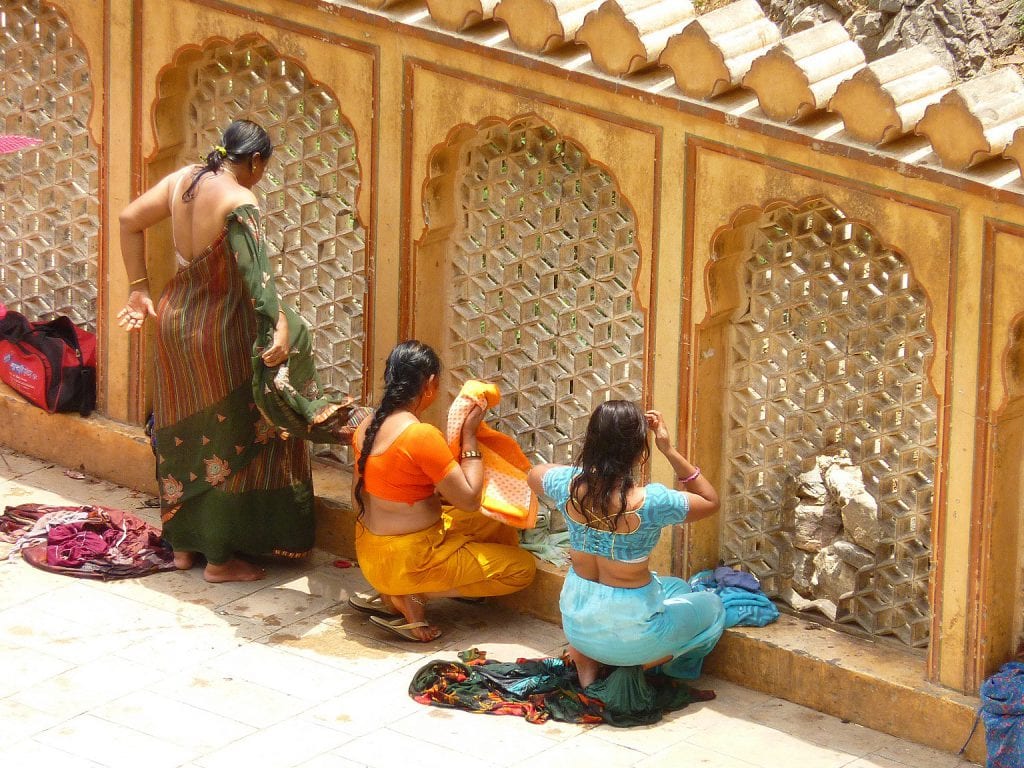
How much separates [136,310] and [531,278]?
1628mm

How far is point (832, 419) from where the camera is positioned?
7203mm

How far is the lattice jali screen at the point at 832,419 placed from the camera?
274 inches

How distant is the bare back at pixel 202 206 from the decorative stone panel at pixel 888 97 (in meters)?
2.40

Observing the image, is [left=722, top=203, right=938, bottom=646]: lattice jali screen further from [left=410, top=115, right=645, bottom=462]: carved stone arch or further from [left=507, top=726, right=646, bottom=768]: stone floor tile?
[left=507, top=726, right=646, bottom=768]: stone floor tile

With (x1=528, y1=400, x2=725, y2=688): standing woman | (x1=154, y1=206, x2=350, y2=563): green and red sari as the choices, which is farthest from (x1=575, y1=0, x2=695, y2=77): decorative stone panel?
(x1=154, y1=206, x2=350, y2=563): green and red sari

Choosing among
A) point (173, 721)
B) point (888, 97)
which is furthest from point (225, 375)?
point (888, 97)

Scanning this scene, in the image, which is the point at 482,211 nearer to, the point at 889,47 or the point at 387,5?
the point at 387,5

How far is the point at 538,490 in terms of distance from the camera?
7129mm

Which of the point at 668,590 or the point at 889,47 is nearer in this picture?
the point at 668,590

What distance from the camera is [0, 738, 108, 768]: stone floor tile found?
21.3 ft

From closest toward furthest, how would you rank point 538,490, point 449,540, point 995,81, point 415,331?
point 995,81 → point 538,490 → point 449,540 → point 415,331

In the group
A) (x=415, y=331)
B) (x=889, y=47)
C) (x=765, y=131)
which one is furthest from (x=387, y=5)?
(x=889, y=47)

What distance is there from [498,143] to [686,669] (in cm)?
226

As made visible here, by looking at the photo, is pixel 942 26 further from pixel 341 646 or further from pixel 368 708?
pixel 368 708
